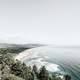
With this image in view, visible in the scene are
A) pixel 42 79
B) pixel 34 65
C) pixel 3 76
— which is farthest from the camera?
pixel 34 65

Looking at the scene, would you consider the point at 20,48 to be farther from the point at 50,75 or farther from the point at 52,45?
the point at 50,75

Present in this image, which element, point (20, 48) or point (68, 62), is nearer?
point (68, 62)

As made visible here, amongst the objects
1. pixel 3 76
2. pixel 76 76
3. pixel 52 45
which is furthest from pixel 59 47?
pixel 3 76

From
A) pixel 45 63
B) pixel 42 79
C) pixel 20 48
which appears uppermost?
pixel 20 48

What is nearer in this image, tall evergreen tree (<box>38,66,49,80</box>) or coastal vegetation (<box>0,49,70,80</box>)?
coastal vegetation (<box>0,49,70,80</box>)

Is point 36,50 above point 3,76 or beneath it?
above

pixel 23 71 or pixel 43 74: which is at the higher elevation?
pixel 23 71

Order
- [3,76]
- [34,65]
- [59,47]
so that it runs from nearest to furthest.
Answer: [3,76] < [34,65] < [59,47]

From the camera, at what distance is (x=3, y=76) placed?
26.4 feet

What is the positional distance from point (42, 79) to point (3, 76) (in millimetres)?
1832

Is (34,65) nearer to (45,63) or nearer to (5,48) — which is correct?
(45,63)

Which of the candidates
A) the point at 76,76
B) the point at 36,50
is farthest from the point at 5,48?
the point at 76,76

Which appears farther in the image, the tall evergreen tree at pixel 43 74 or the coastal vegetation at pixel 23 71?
the tall evergreen tree at pixel 43 74

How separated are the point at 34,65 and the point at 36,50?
97 cm
